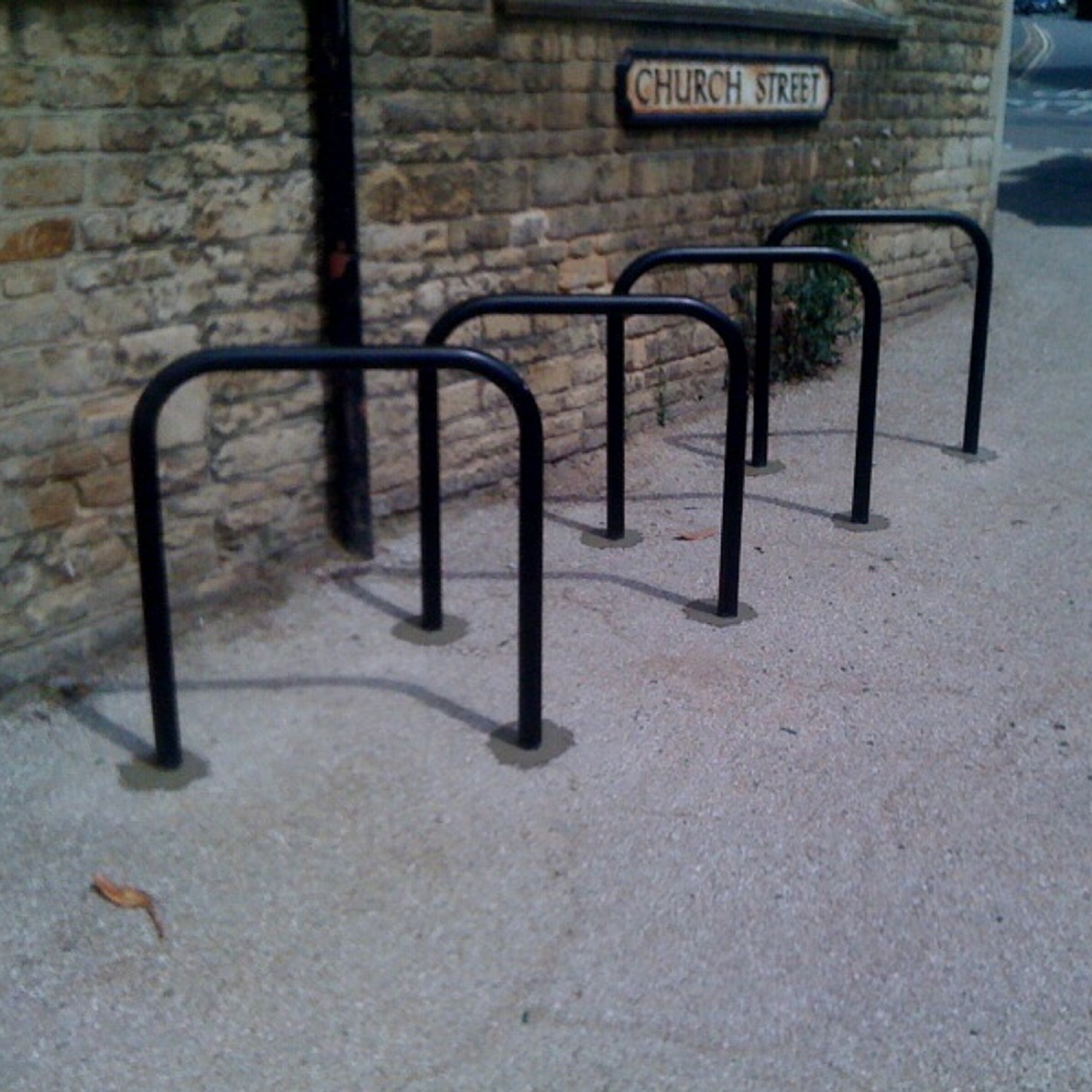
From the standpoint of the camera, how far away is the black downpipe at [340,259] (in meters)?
4.48

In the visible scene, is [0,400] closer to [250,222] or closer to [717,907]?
[250,222]

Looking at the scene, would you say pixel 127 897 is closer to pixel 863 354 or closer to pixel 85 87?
pixel 85 87

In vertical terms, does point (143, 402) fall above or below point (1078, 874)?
above

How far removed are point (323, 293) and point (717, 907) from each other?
2.46 m

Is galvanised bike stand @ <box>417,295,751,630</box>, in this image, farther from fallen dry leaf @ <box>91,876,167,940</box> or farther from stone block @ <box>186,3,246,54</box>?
Result: fallen dry leaf @ <box>91,876,167,940</box>

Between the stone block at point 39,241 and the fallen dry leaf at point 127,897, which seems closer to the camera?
the fallen dry leaf at point 127,897

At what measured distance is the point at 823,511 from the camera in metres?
5.57

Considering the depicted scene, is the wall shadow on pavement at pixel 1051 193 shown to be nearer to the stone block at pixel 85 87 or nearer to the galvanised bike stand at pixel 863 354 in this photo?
the galvanised bike stand at pixel 863 354

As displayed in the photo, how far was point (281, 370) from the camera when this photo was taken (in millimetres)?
3453

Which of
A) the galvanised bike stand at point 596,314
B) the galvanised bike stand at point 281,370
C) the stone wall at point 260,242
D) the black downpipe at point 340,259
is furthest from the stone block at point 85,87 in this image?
the galvanised bike stand at point 596,314

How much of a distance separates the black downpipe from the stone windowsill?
930 millimetres

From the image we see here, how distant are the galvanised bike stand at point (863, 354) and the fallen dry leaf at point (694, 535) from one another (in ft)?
0.69

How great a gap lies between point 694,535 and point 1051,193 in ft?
35.5

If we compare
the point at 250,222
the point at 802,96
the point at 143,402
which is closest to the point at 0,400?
the point at 143,402
